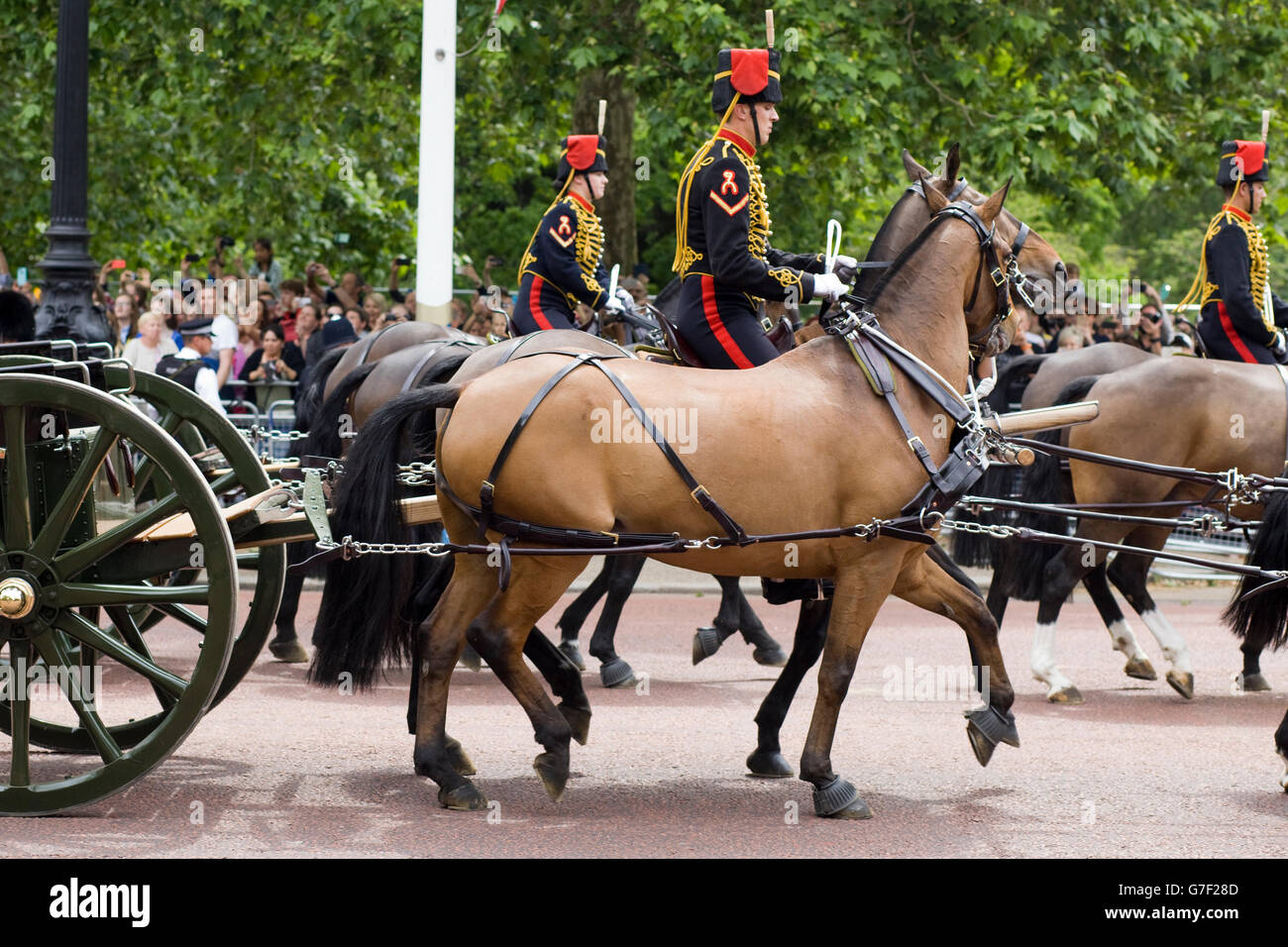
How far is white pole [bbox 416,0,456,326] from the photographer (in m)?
12.6

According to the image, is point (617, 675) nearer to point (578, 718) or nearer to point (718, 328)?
point (578, 718)

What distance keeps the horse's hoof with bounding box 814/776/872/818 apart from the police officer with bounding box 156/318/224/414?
5.86 meters

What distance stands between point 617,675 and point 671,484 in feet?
10.1

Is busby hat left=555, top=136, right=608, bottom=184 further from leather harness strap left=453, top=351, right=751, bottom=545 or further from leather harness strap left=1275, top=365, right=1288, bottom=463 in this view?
leather harness strap left=1275, top=365, right=1288, bottom=463

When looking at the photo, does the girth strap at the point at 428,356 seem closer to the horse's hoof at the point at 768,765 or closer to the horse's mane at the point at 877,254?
the horse's mane at the point at 877,254

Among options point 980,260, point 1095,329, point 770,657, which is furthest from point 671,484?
point 1095,329

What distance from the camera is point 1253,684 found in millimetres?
9094

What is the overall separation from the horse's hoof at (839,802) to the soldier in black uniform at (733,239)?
1.80m

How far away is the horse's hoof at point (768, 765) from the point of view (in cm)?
680

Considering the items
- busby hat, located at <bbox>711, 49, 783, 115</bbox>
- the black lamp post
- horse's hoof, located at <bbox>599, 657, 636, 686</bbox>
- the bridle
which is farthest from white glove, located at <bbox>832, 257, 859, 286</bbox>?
the black lamp post

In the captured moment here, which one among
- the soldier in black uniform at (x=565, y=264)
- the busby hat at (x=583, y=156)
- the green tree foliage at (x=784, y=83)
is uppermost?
the green tree foliage at (x=784, y=83)

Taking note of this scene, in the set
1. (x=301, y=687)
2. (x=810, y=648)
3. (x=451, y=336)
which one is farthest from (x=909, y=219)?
(x=301, y=687)

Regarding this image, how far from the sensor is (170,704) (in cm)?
621

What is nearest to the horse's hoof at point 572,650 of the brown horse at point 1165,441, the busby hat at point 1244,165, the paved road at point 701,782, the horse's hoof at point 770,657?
the paved road at point 701,782
